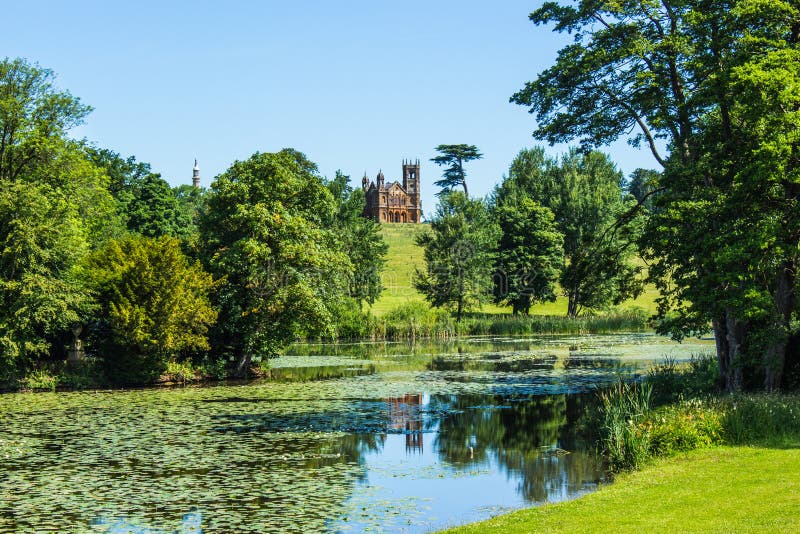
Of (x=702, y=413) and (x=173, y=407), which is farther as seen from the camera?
(x=173, y=407)

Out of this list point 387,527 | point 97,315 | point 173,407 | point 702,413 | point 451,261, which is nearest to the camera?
point 387,527

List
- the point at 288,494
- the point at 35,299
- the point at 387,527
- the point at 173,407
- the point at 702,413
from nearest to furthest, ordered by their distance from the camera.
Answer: the point at 387,527, the point at 288,494, the point at 702,413, the point at 173,407, the point at 35,299

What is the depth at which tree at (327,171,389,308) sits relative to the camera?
7675cm

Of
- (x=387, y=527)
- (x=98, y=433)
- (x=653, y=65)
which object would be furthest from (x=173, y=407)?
(x=653, y=65)

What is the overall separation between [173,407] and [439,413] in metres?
10.6

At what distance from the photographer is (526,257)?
3204 inches

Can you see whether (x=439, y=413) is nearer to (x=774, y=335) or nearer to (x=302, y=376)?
(x=774, y=335)

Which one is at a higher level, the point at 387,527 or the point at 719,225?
the point at 719,225

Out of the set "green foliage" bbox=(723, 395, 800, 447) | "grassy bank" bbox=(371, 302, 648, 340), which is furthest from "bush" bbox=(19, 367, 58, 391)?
"grassy bank" bbox=(371, 302, 648, 340)

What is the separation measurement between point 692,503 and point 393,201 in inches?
6162

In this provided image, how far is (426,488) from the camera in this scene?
17.5 metres

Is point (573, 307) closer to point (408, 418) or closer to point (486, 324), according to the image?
point (486, 324)

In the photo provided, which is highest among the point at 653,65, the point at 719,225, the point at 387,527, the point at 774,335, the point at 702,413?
the point at 653,65

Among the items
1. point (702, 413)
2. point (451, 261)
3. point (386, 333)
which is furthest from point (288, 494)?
point (451, 261)
